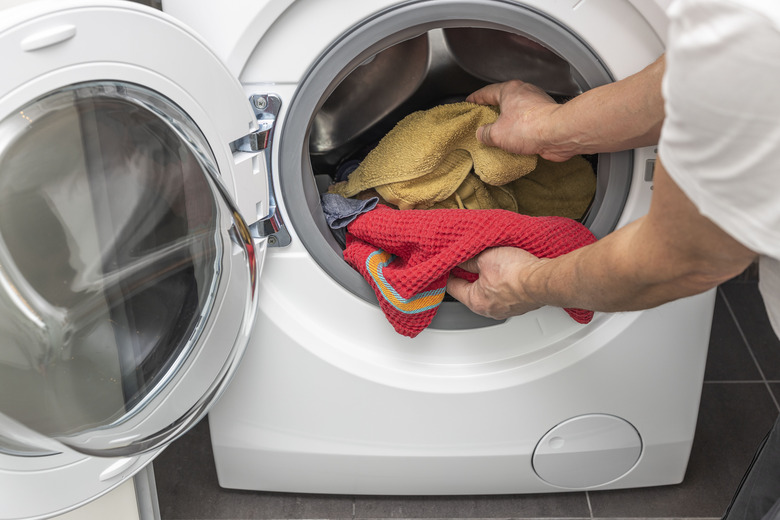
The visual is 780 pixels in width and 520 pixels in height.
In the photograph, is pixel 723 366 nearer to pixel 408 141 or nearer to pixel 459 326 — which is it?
pixel 459 326

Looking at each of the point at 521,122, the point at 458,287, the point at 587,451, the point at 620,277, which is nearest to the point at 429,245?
the point at 458,287

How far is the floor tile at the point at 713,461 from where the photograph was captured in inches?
41.9

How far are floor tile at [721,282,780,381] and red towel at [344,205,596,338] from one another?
25.8 inches

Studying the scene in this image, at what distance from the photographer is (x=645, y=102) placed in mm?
677

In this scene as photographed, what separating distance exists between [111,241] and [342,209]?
31cm

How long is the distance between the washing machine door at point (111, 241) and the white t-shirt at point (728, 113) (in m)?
0.41

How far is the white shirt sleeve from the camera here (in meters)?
0.36

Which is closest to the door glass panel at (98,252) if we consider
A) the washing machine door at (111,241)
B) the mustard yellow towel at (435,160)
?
the washing machine door at (111,241)

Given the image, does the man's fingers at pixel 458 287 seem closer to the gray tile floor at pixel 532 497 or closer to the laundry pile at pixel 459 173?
the laundry pile at pixel 459 173

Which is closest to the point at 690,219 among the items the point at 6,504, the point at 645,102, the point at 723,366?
the point at 645,102

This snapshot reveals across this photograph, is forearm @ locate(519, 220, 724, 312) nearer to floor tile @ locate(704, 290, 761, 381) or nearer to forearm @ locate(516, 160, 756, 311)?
forearm @ locate(516, 160, 756, 311)

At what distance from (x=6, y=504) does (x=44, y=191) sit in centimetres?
28

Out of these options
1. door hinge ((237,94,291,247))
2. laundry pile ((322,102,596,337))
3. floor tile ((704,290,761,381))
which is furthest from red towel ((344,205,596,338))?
floor tile ((704,290,761,381))

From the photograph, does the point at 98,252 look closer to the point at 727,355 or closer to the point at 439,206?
the point at 439,206
